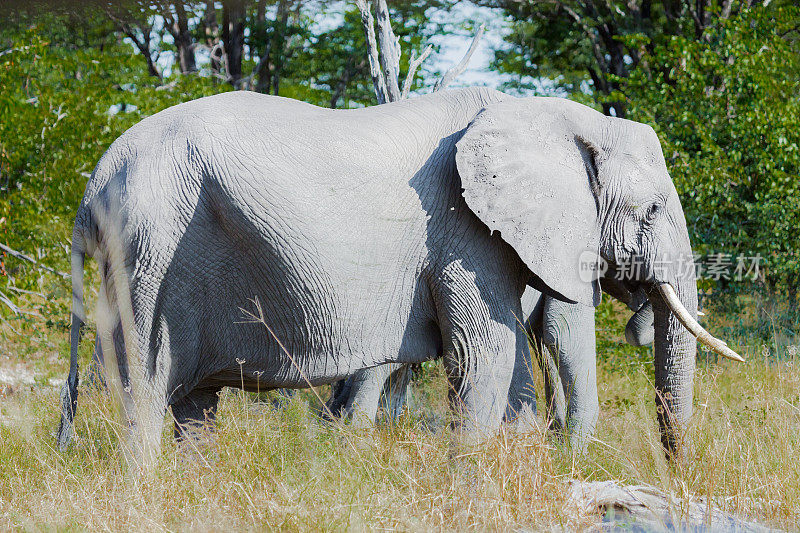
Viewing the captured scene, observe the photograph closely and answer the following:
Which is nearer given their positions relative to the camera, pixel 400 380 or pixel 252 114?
pixel 252 114

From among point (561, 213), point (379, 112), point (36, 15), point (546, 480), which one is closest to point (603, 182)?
point (561, 213)

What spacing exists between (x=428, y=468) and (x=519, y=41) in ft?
42.1

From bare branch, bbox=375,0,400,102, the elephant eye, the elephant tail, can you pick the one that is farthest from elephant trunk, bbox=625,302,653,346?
bare branch, bbox=375,0,400,102

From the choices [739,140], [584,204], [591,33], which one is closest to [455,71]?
[739,140]

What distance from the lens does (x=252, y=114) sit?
3.70 meters

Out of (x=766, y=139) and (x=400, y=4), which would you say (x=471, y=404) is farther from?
(x=400, y=4)

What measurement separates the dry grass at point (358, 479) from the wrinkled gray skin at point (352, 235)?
219 millimetres

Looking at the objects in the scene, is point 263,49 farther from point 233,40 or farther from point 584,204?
point 584,204

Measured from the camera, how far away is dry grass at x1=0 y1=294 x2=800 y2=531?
313 cm

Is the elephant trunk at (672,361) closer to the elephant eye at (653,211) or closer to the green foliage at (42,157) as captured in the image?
the elephant eye at (653,211)

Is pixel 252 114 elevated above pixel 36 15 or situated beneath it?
situated beneath

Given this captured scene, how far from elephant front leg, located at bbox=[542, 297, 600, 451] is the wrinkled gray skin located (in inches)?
26.1

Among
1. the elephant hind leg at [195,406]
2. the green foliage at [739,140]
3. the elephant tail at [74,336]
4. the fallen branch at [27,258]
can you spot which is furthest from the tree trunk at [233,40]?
the elephant tail at [74,336]

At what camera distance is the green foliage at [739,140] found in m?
7.04
